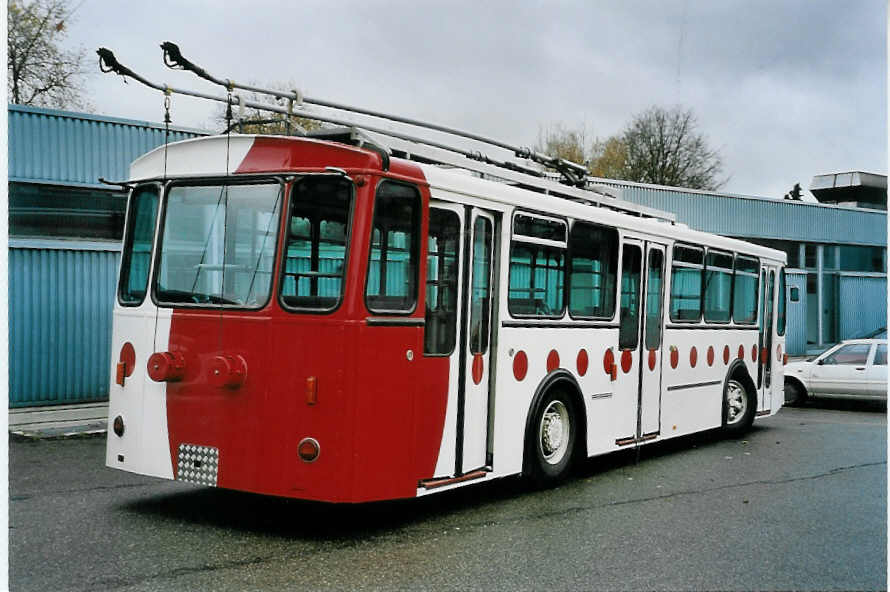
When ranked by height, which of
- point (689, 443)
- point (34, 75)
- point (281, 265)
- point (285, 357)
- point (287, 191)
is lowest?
point (689, 443)

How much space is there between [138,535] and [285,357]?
163 centimetres

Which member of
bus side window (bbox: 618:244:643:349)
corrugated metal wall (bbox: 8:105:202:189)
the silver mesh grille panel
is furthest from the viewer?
corrugated metal wall (bbox: 8:105:202:189)

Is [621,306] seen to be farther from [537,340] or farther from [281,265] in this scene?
[281,265]

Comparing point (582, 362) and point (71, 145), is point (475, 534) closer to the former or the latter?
point (582, 362)

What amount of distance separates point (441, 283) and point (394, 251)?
60cm

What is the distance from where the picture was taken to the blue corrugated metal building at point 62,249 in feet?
47.2

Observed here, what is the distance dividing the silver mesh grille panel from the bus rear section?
0.4 inches

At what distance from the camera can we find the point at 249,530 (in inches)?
279

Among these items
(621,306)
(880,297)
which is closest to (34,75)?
(621,306)

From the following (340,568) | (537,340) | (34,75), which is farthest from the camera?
(34,75)

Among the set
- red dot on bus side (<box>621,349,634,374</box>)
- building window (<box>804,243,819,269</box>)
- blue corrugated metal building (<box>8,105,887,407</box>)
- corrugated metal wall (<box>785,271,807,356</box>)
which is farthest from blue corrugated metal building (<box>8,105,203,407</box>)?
building window (<box>804,243,819,269</box>)

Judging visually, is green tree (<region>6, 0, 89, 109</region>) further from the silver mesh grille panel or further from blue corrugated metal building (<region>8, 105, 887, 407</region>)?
the silver mesh grille panel

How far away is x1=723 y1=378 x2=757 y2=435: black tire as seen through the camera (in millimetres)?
13133

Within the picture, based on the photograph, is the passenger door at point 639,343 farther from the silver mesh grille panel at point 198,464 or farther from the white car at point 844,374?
the white car at point 844,374
